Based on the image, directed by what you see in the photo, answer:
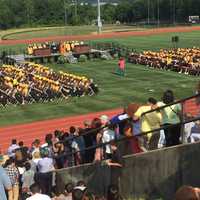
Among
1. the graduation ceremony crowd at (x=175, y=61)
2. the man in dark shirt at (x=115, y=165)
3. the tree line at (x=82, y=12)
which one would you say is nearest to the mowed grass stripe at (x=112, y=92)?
the graduation ceremony crowd at (x=175, y=61)

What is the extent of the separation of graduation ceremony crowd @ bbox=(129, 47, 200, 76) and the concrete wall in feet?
95.5

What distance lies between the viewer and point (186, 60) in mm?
39750

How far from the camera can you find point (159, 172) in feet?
29.3

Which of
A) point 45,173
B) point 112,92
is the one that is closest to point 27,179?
point 45,173

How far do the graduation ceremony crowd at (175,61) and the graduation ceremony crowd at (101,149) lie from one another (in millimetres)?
27159

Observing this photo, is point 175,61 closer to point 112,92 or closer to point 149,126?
point 112,92

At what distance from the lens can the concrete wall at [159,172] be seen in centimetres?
856

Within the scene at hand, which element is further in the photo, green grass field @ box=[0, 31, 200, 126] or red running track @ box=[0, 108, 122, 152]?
green grass field @ box=[0, 31, 200, 126]

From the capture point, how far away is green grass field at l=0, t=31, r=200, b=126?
27.6 meters

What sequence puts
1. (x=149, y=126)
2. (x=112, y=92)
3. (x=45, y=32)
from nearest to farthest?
(x=149, y=126), (x=112, y=92), (x=45, y=32)

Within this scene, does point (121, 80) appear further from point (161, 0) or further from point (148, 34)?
point (161, 0)

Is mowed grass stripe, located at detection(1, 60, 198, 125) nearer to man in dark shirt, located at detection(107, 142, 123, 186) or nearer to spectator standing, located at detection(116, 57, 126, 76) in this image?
spectator standing, located at detection(116, 57, 126, 76)

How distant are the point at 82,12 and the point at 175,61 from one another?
104257 mm

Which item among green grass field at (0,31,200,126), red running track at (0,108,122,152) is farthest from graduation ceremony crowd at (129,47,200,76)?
red running track at (0,108,122,152)
